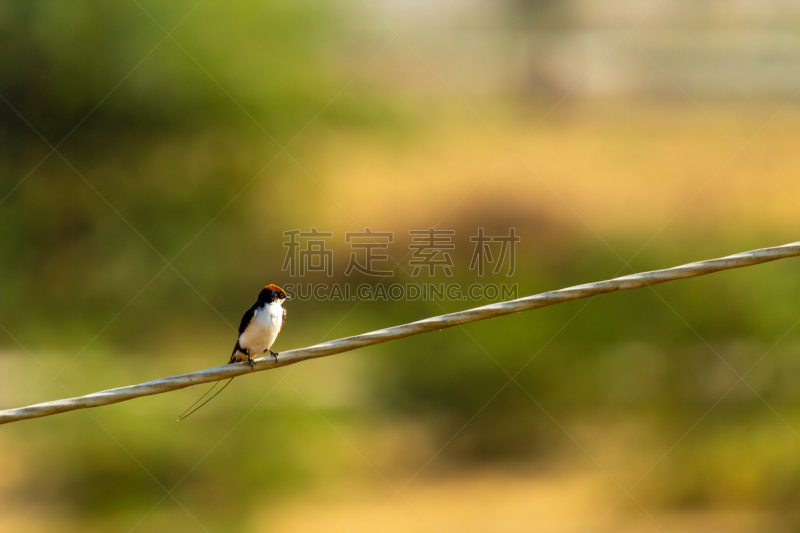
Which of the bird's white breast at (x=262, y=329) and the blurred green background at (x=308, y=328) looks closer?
the bird's white breast at (x=262, y=329)

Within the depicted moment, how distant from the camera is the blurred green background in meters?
12.9

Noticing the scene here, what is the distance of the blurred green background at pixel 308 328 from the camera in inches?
510

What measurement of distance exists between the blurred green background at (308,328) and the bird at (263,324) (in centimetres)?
832

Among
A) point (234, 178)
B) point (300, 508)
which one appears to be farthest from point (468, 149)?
point (300, 508)

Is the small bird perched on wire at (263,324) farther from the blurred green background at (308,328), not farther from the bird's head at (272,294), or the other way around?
the blurred green background at (308,328)

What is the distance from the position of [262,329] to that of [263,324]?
0.04 metres

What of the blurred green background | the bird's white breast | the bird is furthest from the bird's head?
the blurred green background

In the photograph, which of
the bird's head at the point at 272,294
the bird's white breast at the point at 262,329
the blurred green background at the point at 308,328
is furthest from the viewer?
Answer: the blurred green background at the point at 308,328

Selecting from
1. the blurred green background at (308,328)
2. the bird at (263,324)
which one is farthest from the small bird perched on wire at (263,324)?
the blurred green background at (308,328)

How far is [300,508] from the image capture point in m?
14.7

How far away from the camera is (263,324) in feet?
16.9

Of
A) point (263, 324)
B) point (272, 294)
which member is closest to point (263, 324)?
point (263, 324)

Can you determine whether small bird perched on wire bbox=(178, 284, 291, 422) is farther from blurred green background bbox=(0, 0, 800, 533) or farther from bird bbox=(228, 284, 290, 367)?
blurred green background bbox=(0, 0, 800, 533)

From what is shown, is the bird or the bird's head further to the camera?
the bird's head
